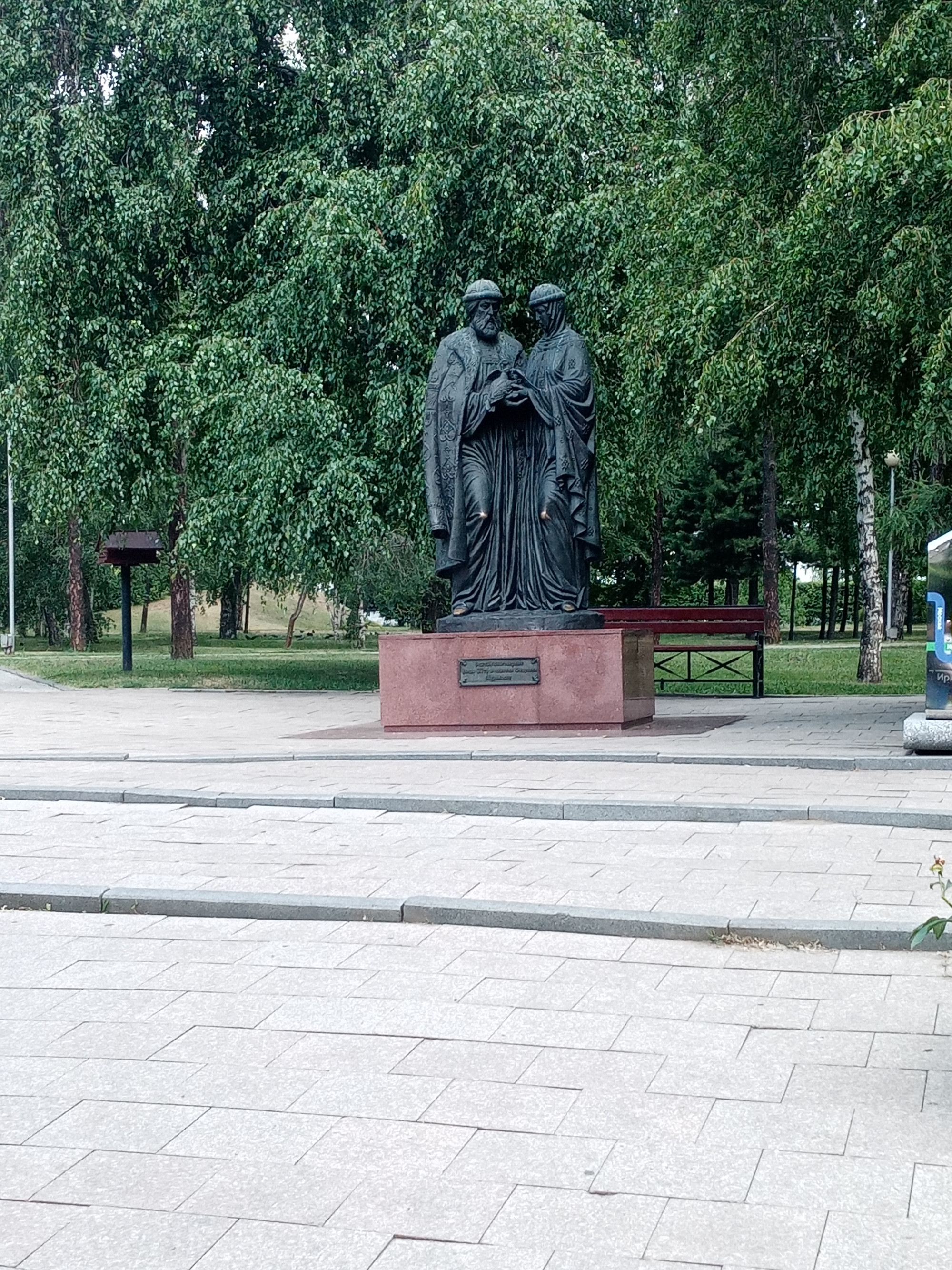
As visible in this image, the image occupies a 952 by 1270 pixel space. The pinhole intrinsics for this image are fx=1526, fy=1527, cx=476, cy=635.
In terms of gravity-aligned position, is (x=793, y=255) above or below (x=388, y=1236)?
above

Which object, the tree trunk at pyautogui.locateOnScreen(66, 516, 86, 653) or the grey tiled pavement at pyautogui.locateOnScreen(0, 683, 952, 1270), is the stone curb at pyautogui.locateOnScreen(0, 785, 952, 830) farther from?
the tree trunk at pyautogui.locateOnScreen(66, 516, 86, 653)

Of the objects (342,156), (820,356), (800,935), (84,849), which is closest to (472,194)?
(342,156)

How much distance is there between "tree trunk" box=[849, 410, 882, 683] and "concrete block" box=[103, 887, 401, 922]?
1653 centimetres

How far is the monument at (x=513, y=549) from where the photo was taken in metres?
13.3

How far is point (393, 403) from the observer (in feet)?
61.8

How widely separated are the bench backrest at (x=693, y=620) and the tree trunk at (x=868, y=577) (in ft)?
11.8

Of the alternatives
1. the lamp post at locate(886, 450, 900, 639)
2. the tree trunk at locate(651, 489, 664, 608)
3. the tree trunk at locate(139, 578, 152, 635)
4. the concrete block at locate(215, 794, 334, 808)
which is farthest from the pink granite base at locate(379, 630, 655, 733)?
the tree trunk at locate(139, 578, 152, 635)

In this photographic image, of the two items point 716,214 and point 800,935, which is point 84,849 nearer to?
point 800,935

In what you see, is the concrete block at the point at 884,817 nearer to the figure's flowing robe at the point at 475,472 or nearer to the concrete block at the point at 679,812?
the concrete block at the point at 679,812

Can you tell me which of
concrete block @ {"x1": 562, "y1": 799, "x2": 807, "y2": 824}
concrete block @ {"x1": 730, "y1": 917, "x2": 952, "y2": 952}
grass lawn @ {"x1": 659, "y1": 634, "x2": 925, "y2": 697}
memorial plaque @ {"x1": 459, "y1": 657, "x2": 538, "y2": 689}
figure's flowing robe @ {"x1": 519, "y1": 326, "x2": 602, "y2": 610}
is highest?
figure's flowing robe @ {"x1": 519, "y1": 326, "x2": 602, "y2": 610}

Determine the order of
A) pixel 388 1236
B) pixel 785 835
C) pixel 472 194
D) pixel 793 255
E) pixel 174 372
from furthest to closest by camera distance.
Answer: pixel 174 372 → pixel 472 194 → pixel 793 255 → pixel 785 835 → pixel 388 1236

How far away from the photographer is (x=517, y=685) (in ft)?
43.9

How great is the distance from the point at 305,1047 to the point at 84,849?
3683mm

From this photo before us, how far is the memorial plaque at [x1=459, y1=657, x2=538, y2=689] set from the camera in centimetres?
1336
